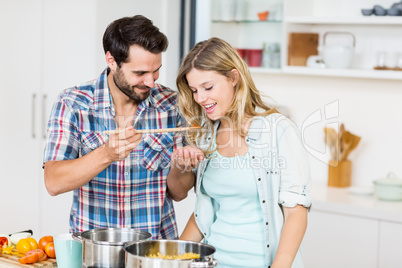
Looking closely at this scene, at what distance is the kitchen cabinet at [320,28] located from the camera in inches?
144

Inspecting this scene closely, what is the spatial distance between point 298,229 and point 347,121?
2.13 meters

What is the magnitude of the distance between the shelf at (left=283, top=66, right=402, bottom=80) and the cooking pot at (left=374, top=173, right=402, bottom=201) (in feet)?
1.93

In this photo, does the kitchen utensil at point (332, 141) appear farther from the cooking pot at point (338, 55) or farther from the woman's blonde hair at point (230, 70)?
the woman's blonde hair at point (230, 70)

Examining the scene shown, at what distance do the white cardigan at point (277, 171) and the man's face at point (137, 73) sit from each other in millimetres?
457

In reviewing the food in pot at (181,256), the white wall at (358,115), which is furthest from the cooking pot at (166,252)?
the white wall at (358,115)

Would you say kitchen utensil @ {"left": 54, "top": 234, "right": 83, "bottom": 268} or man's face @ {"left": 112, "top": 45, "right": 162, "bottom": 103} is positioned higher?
man's face @ {"left": 112, "top": 45, "right": 162, "bottom": 103}

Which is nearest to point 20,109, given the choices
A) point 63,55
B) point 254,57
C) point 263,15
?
point 63,55

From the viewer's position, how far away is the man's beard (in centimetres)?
227

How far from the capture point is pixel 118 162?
93.1 inches

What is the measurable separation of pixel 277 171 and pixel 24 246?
90 centimetres

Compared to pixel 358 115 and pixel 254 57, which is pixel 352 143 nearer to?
pixel 358 115

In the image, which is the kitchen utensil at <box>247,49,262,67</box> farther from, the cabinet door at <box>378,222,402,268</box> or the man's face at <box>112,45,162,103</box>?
the man's face at <box>112,45,162,103</box>

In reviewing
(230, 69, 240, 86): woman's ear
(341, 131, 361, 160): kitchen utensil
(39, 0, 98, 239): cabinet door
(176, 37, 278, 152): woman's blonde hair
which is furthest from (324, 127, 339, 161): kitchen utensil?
(230, 69, 240, 86): woman's ear

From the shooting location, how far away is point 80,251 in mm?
1963
